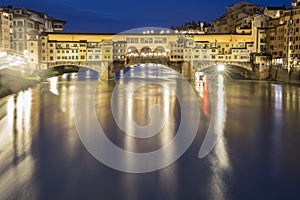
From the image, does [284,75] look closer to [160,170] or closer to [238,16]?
[238,16]

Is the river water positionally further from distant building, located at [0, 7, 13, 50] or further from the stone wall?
distant building, located at [0, 7, 13, 50]

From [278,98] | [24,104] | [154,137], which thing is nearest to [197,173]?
[154,137]

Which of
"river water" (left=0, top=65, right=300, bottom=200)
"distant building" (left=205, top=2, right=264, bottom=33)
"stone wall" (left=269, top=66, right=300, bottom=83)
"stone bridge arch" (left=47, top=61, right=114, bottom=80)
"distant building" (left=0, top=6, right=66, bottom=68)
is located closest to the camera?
"river water" (left=0, top=65, right=300, bottom=200)

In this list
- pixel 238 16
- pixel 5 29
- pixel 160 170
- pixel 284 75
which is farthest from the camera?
pixel 238 16

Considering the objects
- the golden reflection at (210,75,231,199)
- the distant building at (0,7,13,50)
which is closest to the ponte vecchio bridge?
the distant building at (0,7,13,50)

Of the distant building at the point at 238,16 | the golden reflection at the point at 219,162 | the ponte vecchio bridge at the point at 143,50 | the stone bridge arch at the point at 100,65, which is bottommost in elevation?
the golden reflection at the point at 219,162

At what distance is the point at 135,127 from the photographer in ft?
38.4

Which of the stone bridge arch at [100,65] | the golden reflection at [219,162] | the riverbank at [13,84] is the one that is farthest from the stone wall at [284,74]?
the riverbank at [13,84]

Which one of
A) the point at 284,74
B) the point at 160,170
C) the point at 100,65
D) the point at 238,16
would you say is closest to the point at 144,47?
the point at 100,65

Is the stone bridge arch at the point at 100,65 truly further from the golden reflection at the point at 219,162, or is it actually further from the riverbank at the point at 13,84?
the golden reflection at the point at 219,162

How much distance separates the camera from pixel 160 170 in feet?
24.5

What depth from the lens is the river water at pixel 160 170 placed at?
21.0 feet

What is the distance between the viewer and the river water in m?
6.40

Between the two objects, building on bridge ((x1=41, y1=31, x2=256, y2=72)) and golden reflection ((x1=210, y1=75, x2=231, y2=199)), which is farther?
building on bridge ((x1=41, y1=31, x2=256, y2=72))
